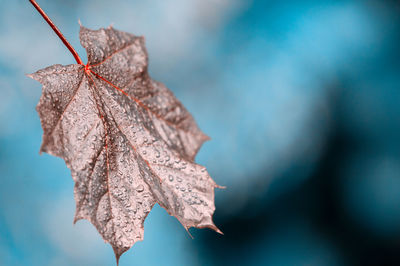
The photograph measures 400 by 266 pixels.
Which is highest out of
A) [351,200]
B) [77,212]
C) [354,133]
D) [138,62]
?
[354,133]

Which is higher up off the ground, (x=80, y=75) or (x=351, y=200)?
(x=351, y=200)

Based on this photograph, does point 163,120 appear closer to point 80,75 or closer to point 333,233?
point 80,75

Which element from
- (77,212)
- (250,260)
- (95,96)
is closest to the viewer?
(77,212)

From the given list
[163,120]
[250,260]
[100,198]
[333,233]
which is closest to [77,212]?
[100,198]

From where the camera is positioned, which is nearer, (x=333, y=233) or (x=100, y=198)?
(x=100, y=198)

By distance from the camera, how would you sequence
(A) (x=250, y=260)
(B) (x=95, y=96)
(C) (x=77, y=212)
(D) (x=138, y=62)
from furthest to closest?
(A) (x=250, y=260)
(D) (x=138, y=62)
(B) (x=95, y=96)
(C) (x=77, y=212)
